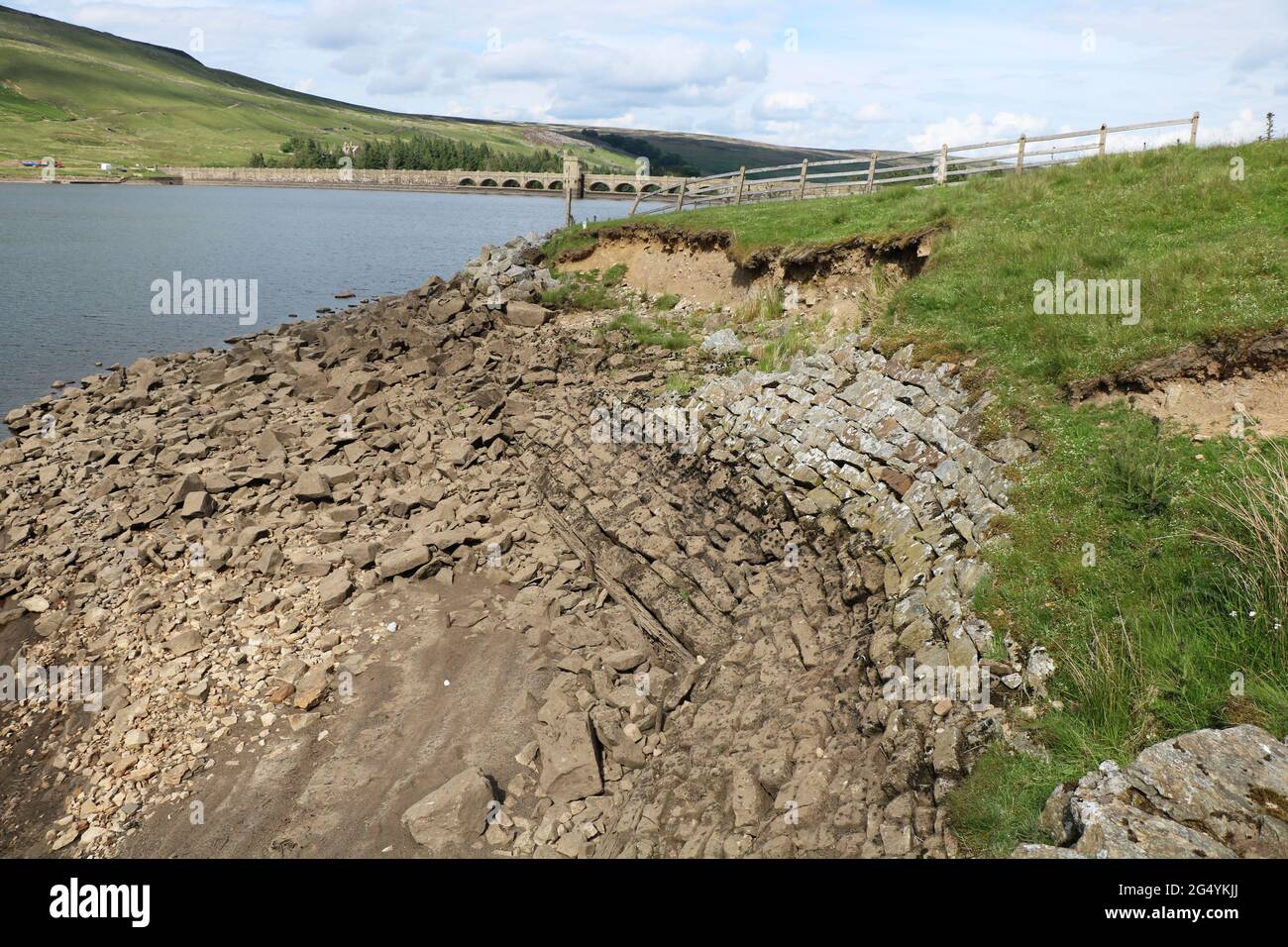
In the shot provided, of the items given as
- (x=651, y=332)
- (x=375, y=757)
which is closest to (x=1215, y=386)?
(x=375, y=757)

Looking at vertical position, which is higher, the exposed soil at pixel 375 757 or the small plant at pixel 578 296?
the small plant at pixel 578 296

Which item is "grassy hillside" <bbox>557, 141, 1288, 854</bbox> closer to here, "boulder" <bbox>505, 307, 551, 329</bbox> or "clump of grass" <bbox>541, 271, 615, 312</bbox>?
"clump of grass" <bbox>541, 271, 615, 312</bbox>

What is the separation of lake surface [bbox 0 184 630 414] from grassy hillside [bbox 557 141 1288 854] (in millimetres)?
33183

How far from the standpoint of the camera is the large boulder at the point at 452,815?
1055 centimetres

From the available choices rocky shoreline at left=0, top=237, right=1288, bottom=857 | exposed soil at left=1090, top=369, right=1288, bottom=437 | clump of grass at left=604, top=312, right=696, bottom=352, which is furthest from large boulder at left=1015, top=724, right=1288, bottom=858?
clump of grass at left=604, top=312, right=696, bottom=352

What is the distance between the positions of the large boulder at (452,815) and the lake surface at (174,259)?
28253 mm

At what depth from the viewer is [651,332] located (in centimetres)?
2430

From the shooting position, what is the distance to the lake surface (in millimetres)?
37938

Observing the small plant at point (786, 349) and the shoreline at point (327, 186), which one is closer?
the small plant at point (786, 349)

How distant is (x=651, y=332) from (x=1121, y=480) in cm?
1596

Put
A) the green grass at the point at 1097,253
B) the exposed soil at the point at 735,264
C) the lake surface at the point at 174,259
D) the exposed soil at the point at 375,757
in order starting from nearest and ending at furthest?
the exposed soil at the point at 375,757 → the green grass at the point at 1097,253 → the exposed soil at the point at 735,264 → the lake surface at the point at 174,259

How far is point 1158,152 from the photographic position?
66.6 ft

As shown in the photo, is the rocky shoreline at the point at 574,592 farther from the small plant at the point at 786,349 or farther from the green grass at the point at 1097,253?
the green grass at the point at 1097,253

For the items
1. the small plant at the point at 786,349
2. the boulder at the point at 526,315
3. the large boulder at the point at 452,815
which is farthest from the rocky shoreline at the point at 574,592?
the boulder at the point at 526,315
